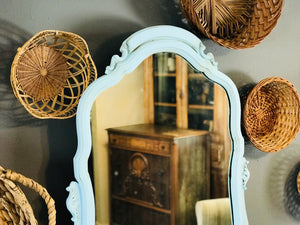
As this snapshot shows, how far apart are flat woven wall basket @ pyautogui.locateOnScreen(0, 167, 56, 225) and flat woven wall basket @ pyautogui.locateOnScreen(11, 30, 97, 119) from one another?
207 millimetres

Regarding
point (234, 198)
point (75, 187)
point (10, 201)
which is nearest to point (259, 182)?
point (234, 198)

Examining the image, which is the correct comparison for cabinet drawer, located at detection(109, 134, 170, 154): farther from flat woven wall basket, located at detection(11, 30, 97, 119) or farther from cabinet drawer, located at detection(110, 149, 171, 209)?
flat woven wall basket, located at detection(11, 30, 97, 119)

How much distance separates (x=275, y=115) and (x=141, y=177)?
0.86 metres

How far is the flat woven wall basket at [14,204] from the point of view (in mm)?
1087

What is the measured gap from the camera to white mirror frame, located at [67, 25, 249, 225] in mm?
1219

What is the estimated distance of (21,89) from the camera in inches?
46.8

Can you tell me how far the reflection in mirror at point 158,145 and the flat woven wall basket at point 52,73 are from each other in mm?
123

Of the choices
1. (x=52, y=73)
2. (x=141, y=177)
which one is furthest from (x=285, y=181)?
(x=52, y=73)

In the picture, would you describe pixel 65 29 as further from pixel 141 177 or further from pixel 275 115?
pixel 275 115

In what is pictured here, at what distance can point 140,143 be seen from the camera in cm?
132

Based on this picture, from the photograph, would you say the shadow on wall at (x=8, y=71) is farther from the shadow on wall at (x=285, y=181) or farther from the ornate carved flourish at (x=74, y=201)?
the shadow on wall at (x=285, y=181)

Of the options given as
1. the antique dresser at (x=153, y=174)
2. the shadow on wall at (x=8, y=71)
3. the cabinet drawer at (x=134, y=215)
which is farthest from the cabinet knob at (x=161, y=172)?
the shadow on wall at (x=8, y=71)

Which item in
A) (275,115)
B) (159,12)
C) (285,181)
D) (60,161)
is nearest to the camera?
(60,161)

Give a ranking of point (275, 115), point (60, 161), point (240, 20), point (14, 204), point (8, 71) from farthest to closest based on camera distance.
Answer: point (275, 115) → point (240, 20) → point (60, 161) → point (8, 71) → point (14, 204)
